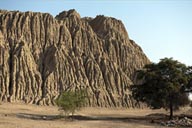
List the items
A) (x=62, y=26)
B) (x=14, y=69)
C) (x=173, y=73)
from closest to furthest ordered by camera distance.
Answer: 1. (x=173, y=73)
2. (x=14, y=69)
3. (x=62, y=26)

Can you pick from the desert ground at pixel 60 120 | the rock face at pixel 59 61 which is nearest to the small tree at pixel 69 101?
the desert ground at pixel 60 120

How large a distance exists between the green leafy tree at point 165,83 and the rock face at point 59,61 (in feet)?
97.4

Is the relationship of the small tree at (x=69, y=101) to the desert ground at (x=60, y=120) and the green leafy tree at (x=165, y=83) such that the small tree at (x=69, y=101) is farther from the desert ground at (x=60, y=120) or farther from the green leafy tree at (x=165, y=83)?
the green leafy tree at (x=165, y=83)

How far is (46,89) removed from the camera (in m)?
74.1

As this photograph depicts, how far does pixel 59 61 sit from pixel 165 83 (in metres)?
38.9

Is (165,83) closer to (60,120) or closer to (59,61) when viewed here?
(60,120)

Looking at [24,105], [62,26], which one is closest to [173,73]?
[24,105]

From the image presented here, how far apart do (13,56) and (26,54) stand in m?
3.17

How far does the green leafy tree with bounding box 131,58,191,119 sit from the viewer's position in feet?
152

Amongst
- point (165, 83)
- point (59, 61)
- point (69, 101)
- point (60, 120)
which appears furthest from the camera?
point (59, 61)

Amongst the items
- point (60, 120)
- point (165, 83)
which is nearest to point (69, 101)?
point (60, 120)

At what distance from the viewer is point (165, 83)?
1811 inches

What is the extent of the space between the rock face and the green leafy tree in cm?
2970

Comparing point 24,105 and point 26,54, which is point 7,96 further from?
point 26,54
